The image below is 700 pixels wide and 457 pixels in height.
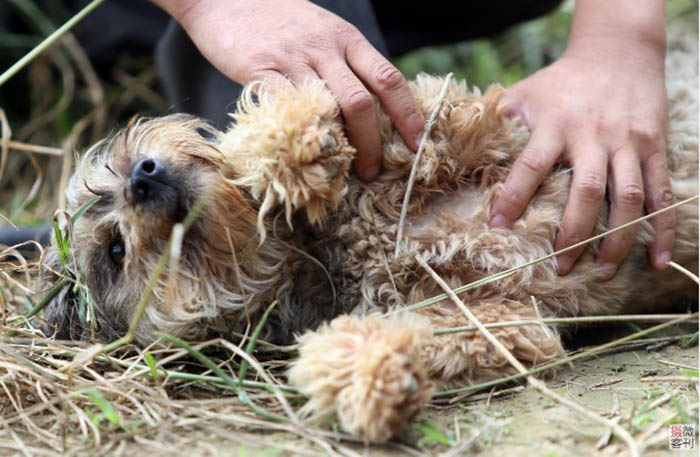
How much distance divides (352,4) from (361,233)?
1149 millimetres

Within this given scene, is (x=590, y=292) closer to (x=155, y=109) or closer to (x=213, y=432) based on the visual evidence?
(x=213, y=432)

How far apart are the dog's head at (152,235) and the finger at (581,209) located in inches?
38.1

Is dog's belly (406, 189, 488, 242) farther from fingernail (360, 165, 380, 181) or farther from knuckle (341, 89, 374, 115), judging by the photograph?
knuckle (341, 89, 374, 115)

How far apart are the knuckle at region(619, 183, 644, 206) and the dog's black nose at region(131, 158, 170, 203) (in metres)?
1.42

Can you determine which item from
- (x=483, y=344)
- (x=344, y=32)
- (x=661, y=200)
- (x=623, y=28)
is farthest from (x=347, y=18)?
(x=483, y=344)

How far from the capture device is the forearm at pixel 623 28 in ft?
8.39

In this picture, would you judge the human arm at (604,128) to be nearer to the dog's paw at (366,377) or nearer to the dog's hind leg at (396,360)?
the dog's hind leg at (396,360)

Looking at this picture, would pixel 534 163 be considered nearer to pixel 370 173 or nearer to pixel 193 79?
pixel 370 173

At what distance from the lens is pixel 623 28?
257cm

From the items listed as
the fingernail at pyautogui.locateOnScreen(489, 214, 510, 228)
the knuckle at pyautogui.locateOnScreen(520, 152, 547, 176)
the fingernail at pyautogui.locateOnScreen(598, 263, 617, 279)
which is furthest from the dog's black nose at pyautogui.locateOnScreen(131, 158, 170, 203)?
the fingernail at pyautogui.locateOnScreen(598, 263, 617, 279)

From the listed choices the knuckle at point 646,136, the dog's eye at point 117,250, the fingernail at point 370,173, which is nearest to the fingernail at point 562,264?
the knuckle at point 646,136

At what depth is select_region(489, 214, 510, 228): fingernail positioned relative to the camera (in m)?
2.21

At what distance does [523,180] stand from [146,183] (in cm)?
114

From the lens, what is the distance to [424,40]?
155 inches
